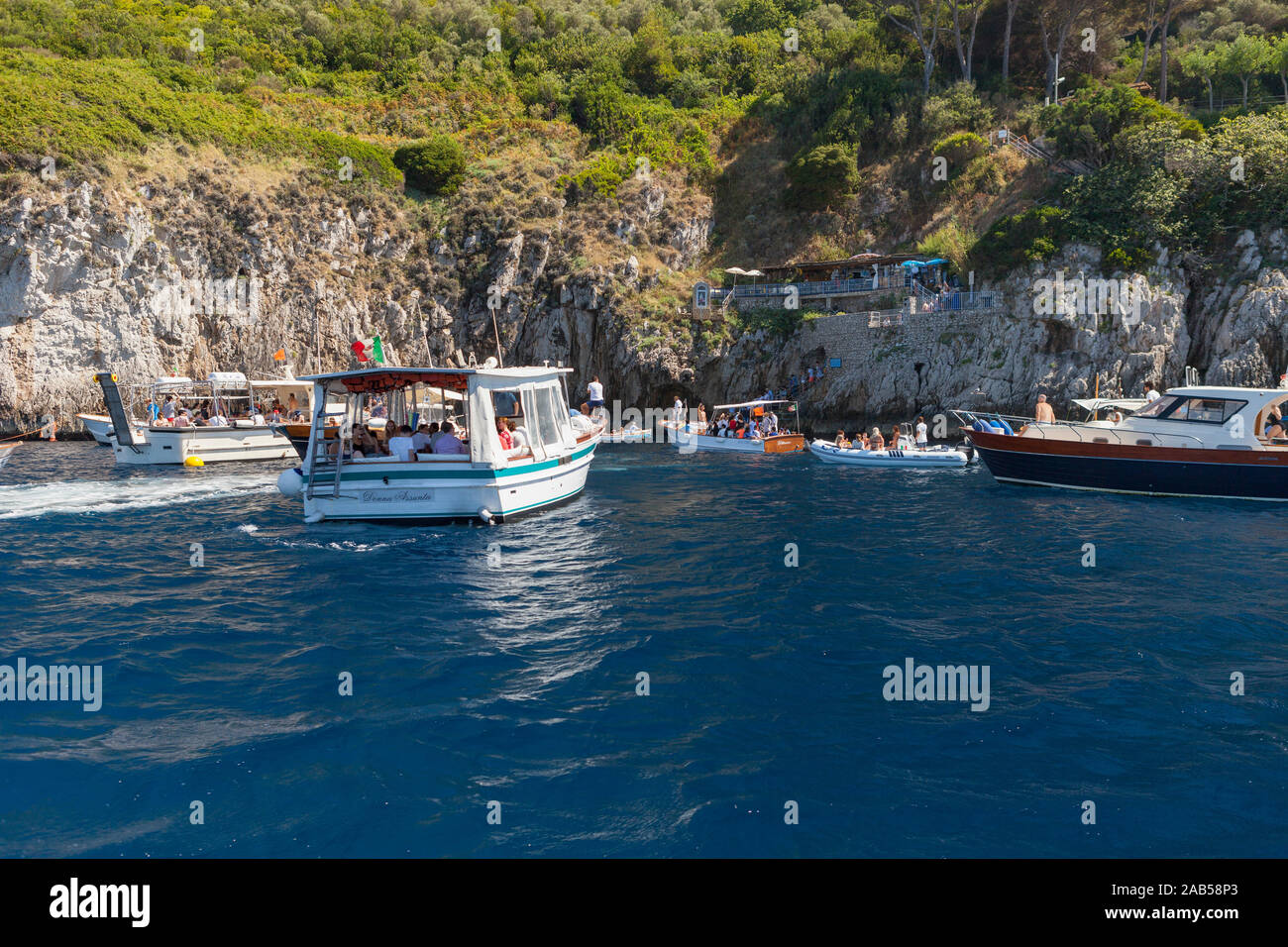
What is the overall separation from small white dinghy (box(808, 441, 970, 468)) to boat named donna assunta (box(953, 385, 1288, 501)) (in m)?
5.93

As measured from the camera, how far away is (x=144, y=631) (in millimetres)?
12609

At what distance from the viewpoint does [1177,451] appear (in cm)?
2430

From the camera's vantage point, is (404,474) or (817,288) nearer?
(404,474)

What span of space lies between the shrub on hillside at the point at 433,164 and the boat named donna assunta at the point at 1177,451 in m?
44.5

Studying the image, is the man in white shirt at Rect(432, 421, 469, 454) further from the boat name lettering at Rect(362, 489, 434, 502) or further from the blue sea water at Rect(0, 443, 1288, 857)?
the blue sea water at Rect(0, 443, 1288, 857)

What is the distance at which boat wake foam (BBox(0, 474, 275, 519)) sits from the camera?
74.8 feet

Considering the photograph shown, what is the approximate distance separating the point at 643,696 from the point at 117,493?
23.3 m

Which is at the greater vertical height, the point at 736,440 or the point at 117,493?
the point at 736,440
